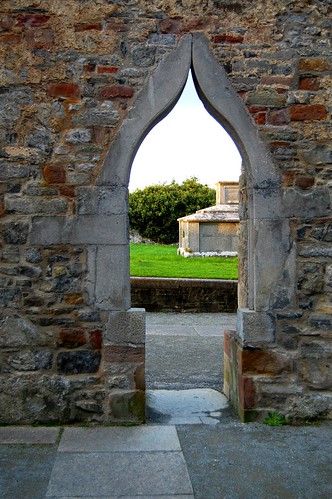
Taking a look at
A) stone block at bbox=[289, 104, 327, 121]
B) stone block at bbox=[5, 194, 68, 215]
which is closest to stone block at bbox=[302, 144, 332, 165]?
stone block at bbox=[289, 104, 327, 121]

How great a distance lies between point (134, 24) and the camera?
407cm

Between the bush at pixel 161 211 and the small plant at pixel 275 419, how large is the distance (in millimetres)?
21290

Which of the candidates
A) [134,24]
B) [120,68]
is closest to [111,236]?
[120,68]

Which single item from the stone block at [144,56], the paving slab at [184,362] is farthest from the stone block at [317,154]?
the paving slab at [184,362]

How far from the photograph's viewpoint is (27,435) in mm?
3846

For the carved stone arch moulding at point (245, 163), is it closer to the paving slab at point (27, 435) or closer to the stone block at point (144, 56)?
the stone block at point (144, 56)

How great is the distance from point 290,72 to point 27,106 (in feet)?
7.03

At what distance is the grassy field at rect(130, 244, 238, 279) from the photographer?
1162 centimetres

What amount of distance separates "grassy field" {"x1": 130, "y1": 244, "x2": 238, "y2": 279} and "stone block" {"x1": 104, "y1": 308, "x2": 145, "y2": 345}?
7.12 m

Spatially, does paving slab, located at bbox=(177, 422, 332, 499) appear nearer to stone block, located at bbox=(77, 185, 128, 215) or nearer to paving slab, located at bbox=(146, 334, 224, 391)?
paving slab, located at bbox=(146, 334, 224, 391)

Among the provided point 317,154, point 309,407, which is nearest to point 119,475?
point 309,407

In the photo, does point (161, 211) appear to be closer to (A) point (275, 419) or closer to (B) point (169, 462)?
(A) point (275, 419)

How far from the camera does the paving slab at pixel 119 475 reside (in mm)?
3018

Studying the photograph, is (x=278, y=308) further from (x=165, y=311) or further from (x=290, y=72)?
(x=165, y=311)
